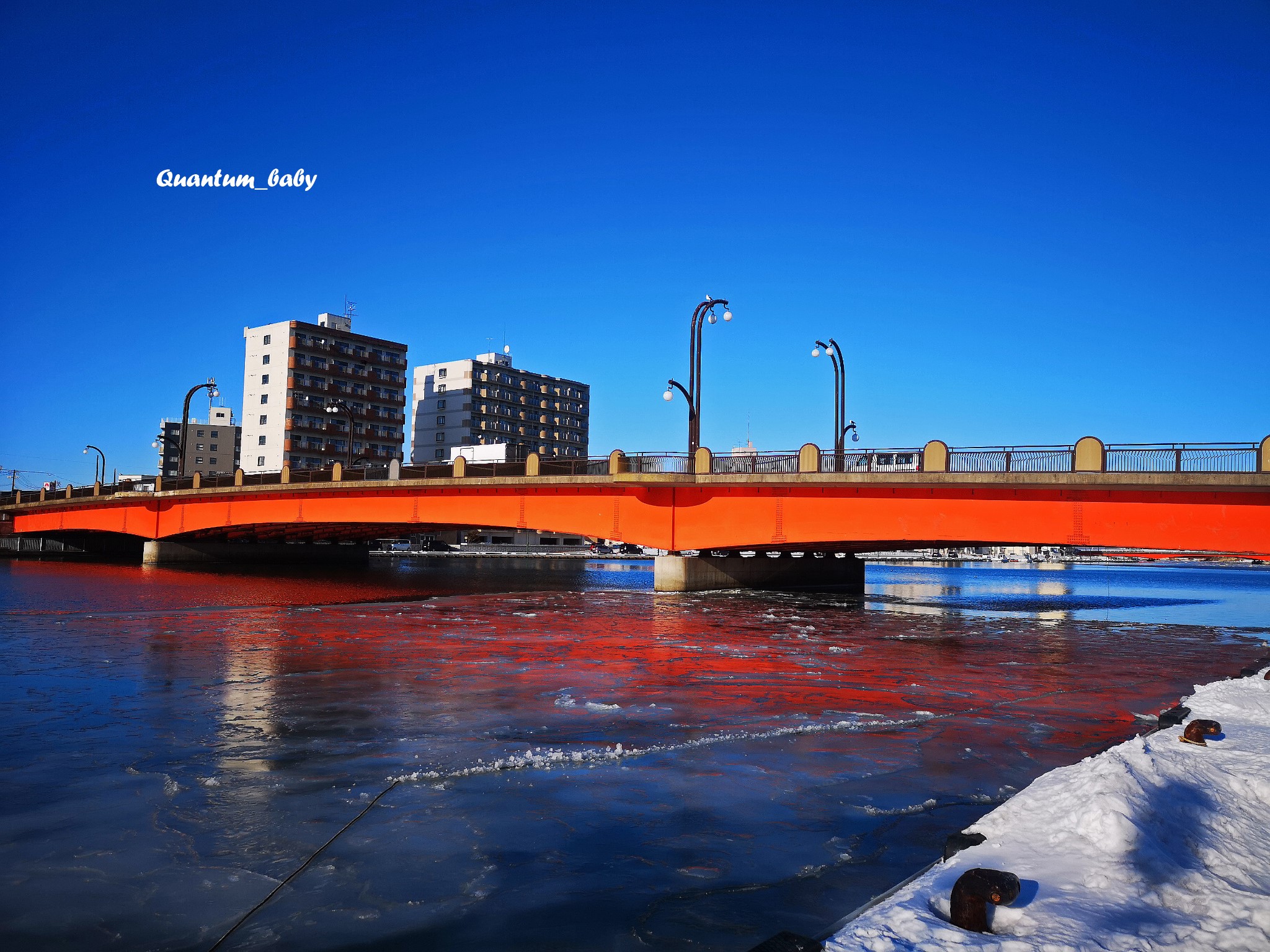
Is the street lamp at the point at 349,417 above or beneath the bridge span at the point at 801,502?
above

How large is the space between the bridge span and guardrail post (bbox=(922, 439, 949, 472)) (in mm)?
47

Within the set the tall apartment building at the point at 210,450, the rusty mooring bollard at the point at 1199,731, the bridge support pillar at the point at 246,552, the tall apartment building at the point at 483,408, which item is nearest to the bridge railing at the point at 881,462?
the rusty mooring bollard at the point at 1199,731

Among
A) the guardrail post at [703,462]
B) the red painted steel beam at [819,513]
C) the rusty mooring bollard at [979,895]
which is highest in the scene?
the guardrail post at [703,462]

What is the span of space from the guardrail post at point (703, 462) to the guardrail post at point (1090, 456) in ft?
44.0

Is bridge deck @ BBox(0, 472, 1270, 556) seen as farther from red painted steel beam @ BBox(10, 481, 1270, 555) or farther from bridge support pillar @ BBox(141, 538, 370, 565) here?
bridge support pillar @ BBox(141, 538, 370, 565)

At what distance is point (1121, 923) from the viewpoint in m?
4.21

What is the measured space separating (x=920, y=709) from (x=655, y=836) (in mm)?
7301

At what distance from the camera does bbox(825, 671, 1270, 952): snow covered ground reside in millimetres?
4055

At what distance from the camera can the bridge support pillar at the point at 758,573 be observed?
39.8 metres

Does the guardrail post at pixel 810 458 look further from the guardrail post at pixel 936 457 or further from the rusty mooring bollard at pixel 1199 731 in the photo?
the rusty mooring bollard at pixel 1199 731

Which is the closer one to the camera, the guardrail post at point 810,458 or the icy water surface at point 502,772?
the icy water surface at point 502,772

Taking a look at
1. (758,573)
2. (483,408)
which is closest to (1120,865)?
(758,573)

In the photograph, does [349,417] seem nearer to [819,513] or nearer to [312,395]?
[312,395]

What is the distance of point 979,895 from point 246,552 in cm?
7250
